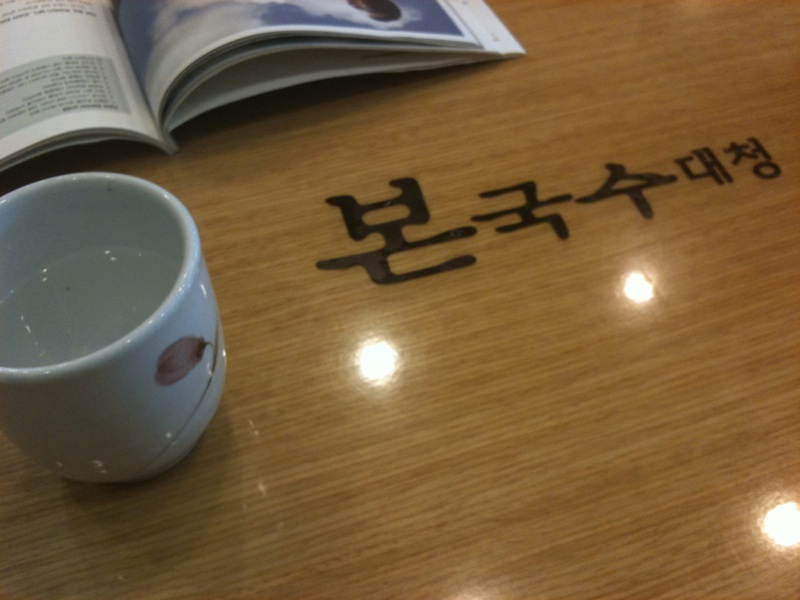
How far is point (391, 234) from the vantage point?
491 millimetres

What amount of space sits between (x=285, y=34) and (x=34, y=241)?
281 mm

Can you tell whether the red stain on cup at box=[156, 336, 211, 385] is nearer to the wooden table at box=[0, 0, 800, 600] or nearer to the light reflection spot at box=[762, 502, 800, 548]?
the wooden table at box=[0, 0, 800, 600]

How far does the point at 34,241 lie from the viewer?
1.10ft

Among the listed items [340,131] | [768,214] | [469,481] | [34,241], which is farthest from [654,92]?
[34,241]

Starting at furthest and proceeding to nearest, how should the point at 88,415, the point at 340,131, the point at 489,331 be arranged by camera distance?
1. the point at 340,131
2. the point at 489,331
3. the point at 88,415

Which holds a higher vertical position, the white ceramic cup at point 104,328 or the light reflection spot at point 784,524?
the white ceramic cup at point 104,328

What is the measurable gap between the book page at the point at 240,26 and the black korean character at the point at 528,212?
178mm

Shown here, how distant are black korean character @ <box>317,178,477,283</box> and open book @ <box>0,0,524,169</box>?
141 mm

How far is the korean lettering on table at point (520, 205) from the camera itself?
47cm

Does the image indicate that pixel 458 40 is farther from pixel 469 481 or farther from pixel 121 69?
pixel 469 481

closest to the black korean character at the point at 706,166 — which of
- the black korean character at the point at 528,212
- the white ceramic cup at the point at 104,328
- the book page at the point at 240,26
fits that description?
the black korean character at the point at 528,212

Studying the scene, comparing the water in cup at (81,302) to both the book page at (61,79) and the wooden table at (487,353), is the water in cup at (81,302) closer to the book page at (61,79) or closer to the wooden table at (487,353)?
the wooden table at (487,353)

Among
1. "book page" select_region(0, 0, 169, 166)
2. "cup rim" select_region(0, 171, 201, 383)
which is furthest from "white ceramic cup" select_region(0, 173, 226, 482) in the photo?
"book page" select_region(0, 0, 169, 166)

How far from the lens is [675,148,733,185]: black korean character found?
1.75ft
